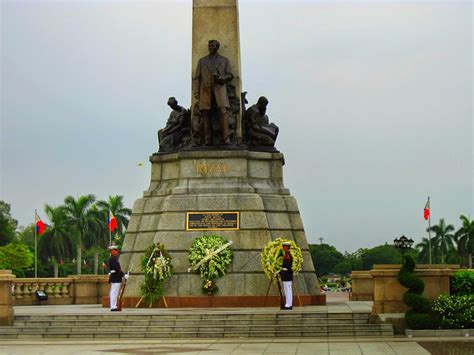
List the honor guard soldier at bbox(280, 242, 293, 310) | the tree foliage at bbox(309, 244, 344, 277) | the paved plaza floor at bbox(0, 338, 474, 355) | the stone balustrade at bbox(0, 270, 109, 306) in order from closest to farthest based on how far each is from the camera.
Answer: the paved plaza floor at bbox(0, 338, 474, 355), the honor guard soldier at bbox(280, 242, 293, 310), the stone balustrade at bbox(0, 270, 109, 306), the tree foliage at bbox(309, 244, 344, 277)

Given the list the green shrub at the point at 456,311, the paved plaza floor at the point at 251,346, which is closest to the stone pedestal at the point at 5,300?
the paved plaza floor at the point at 251,346

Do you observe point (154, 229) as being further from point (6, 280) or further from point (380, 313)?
point (380, 313)

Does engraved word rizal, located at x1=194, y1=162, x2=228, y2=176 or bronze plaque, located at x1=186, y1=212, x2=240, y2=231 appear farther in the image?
engraved word rizal, located at x1=194, y1=162, x2=228, y2=176

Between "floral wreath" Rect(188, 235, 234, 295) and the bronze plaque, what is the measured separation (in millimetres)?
636

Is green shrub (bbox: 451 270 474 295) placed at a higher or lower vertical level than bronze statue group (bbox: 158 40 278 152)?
lower

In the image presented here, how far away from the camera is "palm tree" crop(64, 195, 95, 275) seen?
94.7m

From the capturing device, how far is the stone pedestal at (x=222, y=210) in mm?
29750

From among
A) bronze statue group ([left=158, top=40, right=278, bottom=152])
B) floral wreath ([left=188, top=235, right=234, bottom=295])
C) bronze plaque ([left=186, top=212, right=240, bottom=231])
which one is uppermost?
bronze statue group ([left=158, top=40, right=278, bottom=152])

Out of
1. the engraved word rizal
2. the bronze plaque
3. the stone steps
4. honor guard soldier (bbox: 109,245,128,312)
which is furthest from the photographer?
the engraved word rizal

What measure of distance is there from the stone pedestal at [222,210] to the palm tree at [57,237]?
64027mm

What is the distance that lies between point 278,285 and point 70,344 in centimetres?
732

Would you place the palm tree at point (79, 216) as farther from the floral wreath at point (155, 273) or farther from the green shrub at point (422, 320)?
the green shrub at point (422, 320)

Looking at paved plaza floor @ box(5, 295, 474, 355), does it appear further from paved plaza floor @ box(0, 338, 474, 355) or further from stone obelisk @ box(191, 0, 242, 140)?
stone obelisk @ box(191, 0, 242, 140)

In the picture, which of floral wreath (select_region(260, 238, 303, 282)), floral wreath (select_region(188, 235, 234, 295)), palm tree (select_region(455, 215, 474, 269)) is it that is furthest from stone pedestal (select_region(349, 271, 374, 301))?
palm tree (select_region(455, 215, 474, 269))
